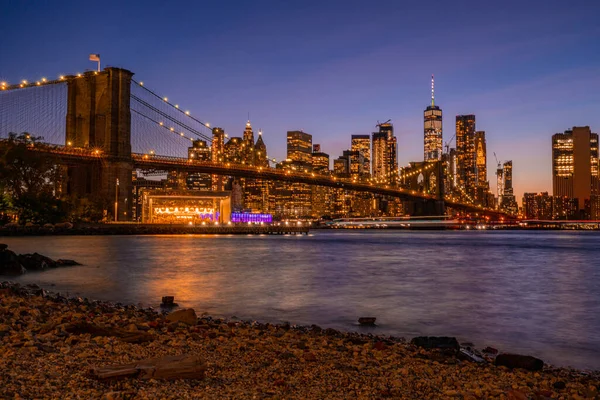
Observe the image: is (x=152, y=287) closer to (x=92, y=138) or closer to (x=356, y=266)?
(x=356, y=266)

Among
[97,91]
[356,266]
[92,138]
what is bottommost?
[356,266]

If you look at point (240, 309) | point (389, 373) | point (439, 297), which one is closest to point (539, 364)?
point (389, 373)

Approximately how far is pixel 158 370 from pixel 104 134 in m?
61.6

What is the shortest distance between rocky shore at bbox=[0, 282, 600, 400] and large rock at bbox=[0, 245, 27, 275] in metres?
11.3

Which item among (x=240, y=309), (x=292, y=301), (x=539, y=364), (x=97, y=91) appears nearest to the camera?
(x=539, y=364)

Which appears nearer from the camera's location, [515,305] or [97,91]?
[515,305]

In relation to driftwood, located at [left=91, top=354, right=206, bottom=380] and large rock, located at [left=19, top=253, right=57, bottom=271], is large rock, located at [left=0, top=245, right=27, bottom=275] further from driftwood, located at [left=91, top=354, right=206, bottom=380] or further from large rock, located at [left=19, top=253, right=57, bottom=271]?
driftwood, located at [left=91, top=354, right=206, bottom=380]

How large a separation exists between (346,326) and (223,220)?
3020 inches

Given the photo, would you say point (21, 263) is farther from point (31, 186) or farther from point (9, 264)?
point (31, 186)

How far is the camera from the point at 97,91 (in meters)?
62.1

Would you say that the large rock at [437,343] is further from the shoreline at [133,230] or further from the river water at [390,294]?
the shoreline at [133,230]

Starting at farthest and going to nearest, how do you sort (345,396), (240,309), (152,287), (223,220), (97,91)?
1. (223,220)
2. (97,91)
3. (152,287)
4. (240,309)
5. (345,396)

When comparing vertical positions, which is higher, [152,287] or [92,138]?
[92,138]

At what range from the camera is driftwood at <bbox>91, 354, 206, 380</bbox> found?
460 cm
